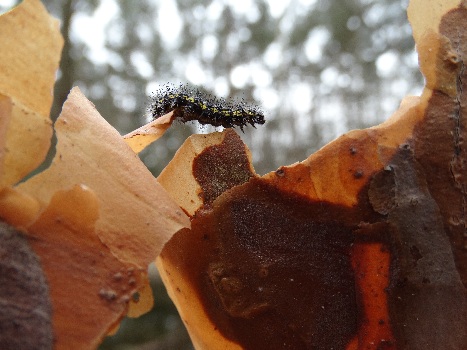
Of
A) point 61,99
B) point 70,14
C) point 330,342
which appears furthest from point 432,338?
point 70,14

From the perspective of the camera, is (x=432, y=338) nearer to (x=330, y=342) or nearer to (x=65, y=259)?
(x=330, y=342)

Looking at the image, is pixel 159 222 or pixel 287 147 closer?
pixel 159 222

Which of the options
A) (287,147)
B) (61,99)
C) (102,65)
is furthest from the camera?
(287,147)

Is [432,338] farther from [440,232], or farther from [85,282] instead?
[85,282]

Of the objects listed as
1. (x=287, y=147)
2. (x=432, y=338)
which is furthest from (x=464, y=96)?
(x=287, y=147)

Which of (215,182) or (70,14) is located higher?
(70,14)

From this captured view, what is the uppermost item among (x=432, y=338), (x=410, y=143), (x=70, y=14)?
(x=70, y=14)

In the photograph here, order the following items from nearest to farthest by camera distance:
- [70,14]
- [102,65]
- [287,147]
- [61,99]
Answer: [61,99] < [70,14] < [102,65] < [287,147]
